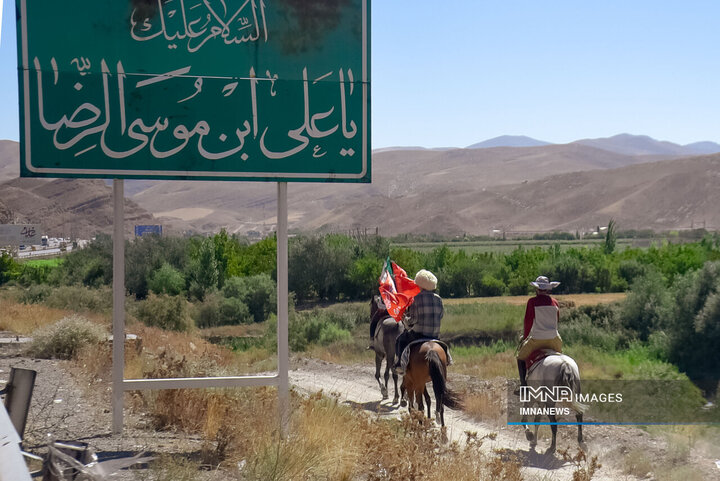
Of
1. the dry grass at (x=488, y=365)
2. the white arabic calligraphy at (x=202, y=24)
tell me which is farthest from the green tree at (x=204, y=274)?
the white arabic calligraphy at (x=202, y=24)

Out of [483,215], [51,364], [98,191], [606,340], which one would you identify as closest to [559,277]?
[606,340]

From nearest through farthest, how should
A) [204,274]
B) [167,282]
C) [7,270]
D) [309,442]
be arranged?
1. [309,442]
2. [167,282]
3. [204,274]
4. [7,270]

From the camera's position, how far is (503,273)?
50.0 metres

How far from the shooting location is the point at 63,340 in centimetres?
1417

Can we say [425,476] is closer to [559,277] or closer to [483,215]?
[559,277]

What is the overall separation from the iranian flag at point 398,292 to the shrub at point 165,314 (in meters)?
16.7

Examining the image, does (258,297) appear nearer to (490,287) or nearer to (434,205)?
(490,287)

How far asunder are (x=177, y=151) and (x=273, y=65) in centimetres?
141

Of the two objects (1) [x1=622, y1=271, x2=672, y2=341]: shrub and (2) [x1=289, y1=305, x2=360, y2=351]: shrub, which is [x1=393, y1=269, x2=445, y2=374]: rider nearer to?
(2) [x1=289, y1=305, x2=360, y2=351]: shrub

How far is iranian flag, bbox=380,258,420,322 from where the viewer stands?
39.2 ft

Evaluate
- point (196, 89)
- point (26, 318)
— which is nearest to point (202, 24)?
point (196, 89)

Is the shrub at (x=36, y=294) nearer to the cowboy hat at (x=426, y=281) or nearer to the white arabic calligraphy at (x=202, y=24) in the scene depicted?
the cowboy hat at (x=426, y=281)

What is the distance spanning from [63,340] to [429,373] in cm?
751

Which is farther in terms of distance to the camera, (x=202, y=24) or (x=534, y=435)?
(x=534, y=435)
